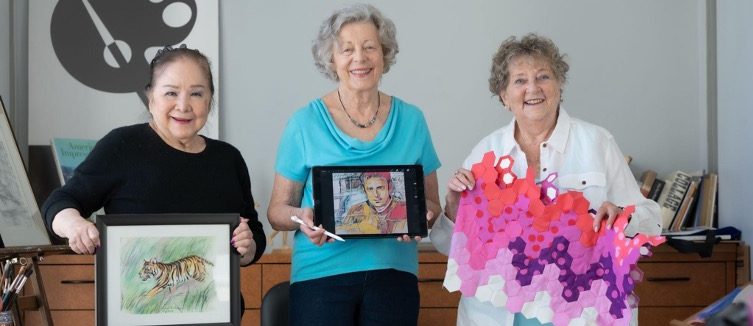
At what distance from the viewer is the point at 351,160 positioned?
8.46 ft

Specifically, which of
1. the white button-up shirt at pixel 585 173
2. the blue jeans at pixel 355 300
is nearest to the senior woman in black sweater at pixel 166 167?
the blue jeans at pixel 355 300

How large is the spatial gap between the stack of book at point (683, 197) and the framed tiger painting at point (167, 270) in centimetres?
246

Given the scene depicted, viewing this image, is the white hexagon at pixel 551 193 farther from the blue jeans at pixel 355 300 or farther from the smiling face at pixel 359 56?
the smiling face at pixel 359 56

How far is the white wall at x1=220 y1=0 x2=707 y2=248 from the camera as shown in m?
4.41

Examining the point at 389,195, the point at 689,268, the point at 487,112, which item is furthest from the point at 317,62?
the point at 689,268

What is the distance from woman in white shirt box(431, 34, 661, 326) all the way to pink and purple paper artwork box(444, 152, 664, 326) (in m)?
0.06

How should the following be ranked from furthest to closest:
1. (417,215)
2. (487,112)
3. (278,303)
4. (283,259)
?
(487,112)
(283,259)
(278,303)
(417,215)

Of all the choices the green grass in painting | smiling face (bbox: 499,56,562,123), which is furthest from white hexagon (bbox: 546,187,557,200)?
the green grass in painting

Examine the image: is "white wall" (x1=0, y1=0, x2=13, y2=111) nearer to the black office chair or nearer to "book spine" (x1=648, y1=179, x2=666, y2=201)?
the black office chair

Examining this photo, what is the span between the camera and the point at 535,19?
443 centimetres

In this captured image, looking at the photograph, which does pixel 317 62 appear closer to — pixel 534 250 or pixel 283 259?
pixel 534 250

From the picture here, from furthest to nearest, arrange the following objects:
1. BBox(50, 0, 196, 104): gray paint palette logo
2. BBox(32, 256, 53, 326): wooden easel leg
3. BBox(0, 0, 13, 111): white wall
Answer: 1. BBox(50, 0, 196, 104): gray paint palette logo
2. BBox(0, 0, 13, 111): white wall
3. BBox(32, 256, 53, 326): wooden easel leg

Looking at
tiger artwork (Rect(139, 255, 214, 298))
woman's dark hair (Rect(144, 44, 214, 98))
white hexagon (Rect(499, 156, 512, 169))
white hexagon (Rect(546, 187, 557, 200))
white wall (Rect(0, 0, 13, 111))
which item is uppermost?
white wall (Rect(0, 0, 13, 111))

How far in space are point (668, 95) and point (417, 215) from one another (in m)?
2.34
